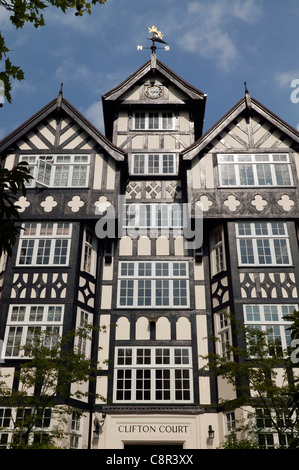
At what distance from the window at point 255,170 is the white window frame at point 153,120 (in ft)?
17.2

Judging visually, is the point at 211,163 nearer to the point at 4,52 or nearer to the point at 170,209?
the point at 170,209

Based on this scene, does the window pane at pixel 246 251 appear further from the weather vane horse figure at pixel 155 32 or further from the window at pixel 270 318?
the weather vane horse figure at pixel 155 32

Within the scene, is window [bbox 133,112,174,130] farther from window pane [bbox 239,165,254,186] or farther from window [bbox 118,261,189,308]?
window [bbox 118,261,189,308]

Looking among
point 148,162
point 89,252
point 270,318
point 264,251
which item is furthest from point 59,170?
point 270,318

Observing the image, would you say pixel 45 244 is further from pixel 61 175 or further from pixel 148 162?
pixel 148 162

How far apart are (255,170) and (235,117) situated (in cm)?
376

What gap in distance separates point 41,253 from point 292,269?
41.9 ft

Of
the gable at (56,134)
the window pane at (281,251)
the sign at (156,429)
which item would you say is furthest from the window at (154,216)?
A: the sign at (156,429)

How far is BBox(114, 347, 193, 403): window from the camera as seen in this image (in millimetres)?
21219

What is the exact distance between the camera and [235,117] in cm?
2675

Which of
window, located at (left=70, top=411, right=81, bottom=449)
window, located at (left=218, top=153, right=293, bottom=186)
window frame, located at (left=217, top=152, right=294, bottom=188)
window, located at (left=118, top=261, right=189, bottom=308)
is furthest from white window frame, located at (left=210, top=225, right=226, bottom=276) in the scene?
window, located at (left=70, top=411, right=81, bottom=449)

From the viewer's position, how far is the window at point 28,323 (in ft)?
68.7

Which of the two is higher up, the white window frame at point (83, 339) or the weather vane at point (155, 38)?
the weather vane at point (155, 38)
